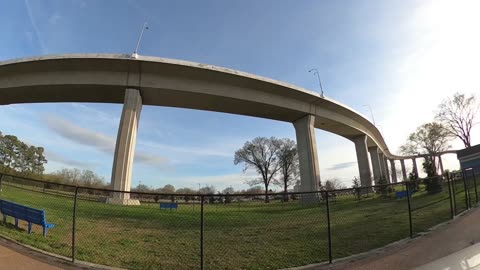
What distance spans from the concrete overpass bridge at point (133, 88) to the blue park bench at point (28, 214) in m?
10.7

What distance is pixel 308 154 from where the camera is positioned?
105 ft

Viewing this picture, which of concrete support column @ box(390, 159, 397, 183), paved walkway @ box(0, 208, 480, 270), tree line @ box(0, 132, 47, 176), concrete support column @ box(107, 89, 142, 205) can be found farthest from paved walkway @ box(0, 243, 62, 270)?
concrete support column @ box(390, 159, 397, 183)

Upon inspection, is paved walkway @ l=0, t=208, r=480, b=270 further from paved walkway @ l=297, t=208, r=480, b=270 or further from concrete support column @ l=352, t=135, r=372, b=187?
concrete support column @ l=352, t=135, r=372, b=187

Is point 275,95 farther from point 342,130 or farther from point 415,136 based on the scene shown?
point 415,136

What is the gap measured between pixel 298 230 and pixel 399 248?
4.58 m

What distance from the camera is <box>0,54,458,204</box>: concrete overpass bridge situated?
23469 millimetres

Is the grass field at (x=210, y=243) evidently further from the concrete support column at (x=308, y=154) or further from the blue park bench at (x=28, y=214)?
the concrete support column at (x=308, y=154)

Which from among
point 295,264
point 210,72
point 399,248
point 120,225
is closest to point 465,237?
point 399,248

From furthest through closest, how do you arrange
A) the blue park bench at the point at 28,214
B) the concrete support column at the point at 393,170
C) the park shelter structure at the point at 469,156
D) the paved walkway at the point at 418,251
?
the concrete support column at the point at 393,170
the park shelter structure at the point at 469,156
the blue park bench at the point at 28,214
the paved walkway at the point at 418,251

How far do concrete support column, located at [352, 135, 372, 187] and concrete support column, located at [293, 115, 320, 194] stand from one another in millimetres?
16887

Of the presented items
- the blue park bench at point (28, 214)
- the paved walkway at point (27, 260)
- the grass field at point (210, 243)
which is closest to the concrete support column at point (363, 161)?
the grass field at point (210, 243)

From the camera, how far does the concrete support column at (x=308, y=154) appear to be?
3162 centimetres

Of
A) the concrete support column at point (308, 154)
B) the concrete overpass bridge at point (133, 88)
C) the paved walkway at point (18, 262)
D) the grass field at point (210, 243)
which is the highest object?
the concrete overpass bridge at point (133, 88)

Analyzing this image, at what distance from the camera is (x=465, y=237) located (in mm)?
7180
